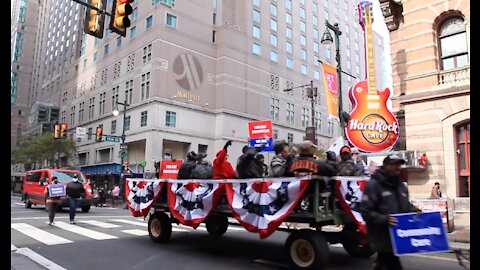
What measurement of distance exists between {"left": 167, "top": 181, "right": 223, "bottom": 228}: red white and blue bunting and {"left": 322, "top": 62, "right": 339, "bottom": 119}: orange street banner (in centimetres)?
779

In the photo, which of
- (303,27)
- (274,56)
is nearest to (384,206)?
(274,56)

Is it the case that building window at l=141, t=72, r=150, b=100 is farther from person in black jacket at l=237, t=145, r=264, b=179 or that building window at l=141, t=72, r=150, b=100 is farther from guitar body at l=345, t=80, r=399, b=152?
person in black jacket at l=237, t=145, r=264, b=179

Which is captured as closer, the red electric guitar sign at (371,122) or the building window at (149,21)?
the red electric guitar sign at (371,122)

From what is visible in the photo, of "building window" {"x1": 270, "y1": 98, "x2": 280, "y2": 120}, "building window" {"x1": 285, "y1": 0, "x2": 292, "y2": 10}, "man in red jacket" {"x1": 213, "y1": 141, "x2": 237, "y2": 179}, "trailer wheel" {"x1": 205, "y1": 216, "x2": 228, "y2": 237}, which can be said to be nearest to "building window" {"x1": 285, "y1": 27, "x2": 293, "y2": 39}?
"building window" {"x1": 285, "y1": 0, "x2": 292, "y2": 10}

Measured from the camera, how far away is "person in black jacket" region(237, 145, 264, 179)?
25.1 ft

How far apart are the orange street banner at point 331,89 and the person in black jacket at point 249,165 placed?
768 centimetres

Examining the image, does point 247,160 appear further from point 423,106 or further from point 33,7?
point 33,7

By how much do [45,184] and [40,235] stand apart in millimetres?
10067

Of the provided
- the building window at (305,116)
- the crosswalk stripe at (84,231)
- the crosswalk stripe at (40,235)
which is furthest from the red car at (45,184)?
Result: the building window at (305,116)

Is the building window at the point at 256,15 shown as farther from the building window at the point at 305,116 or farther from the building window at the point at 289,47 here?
the building window at the point at 305,116

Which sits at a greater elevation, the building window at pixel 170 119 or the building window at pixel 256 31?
the building window at pixel 256 31

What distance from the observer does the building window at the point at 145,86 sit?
1817 inches

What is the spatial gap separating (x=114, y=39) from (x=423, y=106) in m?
46.9
